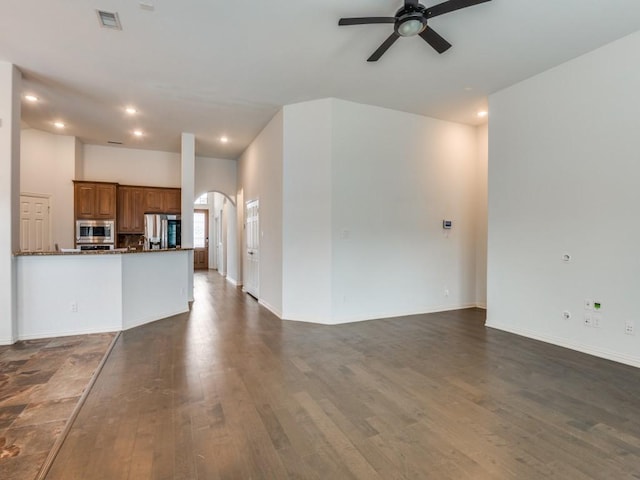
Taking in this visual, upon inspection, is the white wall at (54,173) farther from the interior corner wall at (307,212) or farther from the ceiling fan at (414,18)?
the ceiling fan at (414,18)

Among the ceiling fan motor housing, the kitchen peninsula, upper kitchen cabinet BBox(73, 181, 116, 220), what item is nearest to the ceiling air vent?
the ceiling fan motor housing

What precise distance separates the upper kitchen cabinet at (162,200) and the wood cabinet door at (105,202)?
611 millimetres

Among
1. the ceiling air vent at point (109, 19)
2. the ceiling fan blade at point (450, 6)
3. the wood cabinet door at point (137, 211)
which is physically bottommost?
the wood cabinet door at point (137, 211)

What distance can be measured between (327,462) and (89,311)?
157 inches

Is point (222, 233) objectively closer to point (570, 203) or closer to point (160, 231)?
point (160, 231)

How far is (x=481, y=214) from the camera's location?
6117 millimetres

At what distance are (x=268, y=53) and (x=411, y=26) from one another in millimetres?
1647

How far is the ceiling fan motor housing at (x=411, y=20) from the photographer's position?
263 cm

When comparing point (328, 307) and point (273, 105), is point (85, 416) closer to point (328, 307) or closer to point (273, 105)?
point (328, 307)

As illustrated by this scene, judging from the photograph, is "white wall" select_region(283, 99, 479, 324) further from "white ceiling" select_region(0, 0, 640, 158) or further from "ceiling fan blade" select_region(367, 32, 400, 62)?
"ceiling fan blade" select_region(367, 32, 400, 62)

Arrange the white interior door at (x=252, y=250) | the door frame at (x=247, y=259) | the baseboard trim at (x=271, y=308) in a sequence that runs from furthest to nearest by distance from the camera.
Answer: the white interior door at (x=252, y=250), the door frame at (x=247, y=259), the baseboard trim at (x=271, y=308)

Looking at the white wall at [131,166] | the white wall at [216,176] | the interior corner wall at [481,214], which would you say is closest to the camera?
the interior corner wall at [481,214]

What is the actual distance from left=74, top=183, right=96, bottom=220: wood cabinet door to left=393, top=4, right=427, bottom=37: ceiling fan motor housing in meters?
6.73

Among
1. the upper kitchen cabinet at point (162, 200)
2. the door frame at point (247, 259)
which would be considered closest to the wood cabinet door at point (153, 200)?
the upper kitchen cabinet at point (162, 200)
